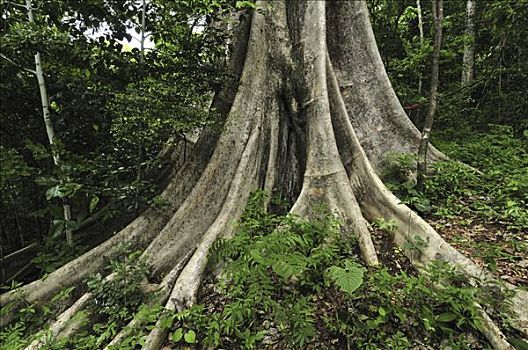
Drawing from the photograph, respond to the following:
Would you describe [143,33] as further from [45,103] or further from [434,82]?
[434,82]

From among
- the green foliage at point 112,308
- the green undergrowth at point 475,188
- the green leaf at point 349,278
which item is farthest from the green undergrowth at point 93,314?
the green undergrowth at point 475,188

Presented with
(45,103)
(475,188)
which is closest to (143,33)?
(45,103)

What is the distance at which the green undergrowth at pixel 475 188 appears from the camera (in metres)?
3.08

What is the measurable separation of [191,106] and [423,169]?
7.89ft

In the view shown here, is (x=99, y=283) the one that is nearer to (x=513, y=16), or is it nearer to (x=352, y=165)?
(x=352, y=165)

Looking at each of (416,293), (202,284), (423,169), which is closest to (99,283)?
(202,284)

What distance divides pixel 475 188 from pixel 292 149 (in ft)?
6.78

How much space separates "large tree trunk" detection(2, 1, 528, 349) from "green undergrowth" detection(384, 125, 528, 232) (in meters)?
0.31

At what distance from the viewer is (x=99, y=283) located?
256 cm

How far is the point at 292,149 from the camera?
381cm

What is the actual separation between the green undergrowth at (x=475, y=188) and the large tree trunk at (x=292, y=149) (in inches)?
12.1

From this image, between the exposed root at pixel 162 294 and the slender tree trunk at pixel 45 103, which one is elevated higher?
the slender tree trunk at pixel 45 103

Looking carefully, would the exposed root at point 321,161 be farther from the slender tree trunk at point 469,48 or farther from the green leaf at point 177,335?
the slender tree trunk at point 469,48

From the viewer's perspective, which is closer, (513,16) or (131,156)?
(131,156)
